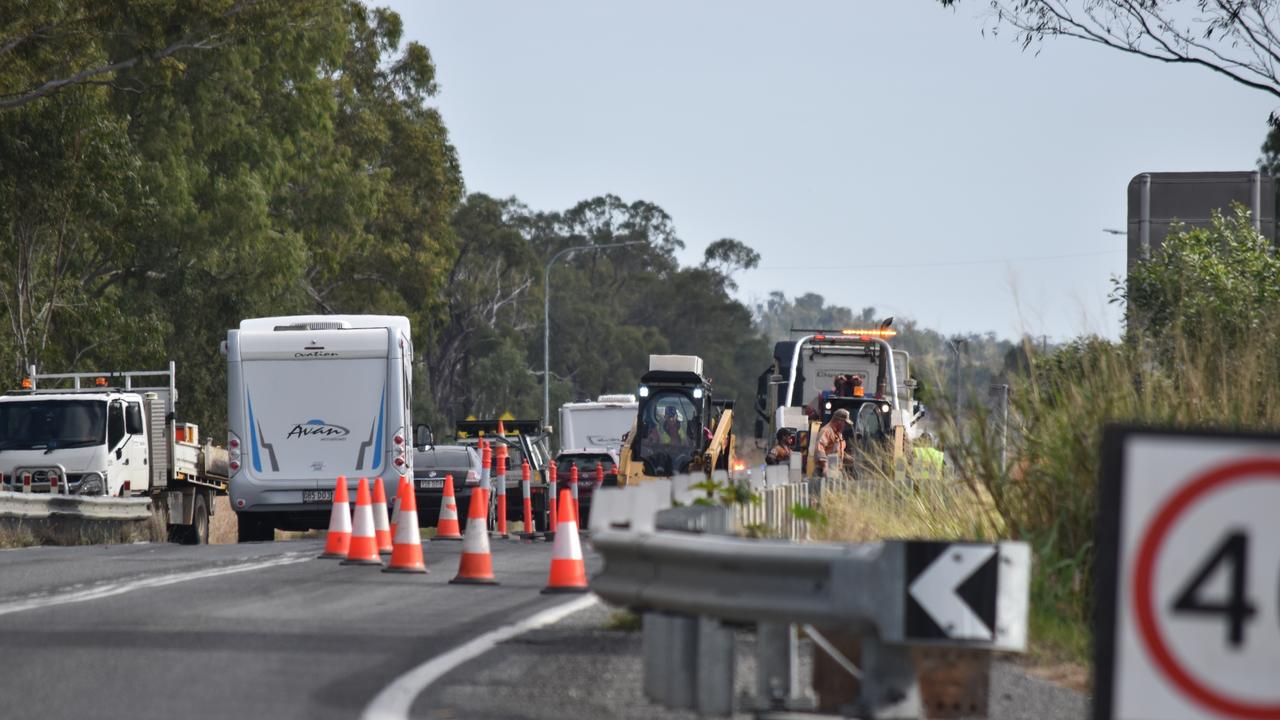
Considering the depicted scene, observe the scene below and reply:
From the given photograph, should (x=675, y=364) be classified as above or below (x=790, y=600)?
A: above

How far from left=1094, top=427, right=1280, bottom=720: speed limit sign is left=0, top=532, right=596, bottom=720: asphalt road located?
12.3ft

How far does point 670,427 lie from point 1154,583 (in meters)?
25.0

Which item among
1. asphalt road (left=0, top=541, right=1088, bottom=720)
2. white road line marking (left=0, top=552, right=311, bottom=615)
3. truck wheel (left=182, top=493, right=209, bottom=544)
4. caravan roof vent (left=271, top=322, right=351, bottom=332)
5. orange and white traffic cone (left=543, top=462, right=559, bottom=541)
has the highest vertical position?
caravan roof vent (left=271, top=322, right=351, bottom=332)

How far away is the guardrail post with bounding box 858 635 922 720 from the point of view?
18.5 ft

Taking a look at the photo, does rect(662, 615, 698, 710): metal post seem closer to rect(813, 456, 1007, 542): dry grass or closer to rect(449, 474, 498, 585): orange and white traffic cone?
rect(813, 456, 1007, 542): dry grass

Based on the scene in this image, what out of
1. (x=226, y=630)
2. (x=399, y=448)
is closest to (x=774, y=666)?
(x=226, y=630)

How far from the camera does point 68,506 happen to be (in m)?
22.5

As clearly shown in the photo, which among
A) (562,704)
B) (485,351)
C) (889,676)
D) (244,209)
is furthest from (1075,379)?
(485,351)

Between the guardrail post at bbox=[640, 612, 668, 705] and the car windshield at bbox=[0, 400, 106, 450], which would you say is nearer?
the guardrail post at bbox=[640, 612, 668, 705]

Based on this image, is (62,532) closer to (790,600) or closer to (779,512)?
(779,512)

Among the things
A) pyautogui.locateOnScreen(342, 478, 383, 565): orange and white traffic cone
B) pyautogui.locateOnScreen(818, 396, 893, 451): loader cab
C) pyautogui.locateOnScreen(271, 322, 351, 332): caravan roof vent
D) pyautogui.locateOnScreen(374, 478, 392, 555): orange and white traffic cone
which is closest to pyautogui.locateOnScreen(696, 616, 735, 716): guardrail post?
pyautogui.locateOnScreen(342, 478, 383, 565): orange and white traffic cone

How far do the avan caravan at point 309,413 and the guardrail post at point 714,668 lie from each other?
16.8 metres

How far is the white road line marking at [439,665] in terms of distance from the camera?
6.93 meters

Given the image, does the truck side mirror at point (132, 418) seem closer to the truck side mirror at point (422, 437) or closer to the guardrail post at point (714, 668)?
the truck side mirror at point (422, 437)
